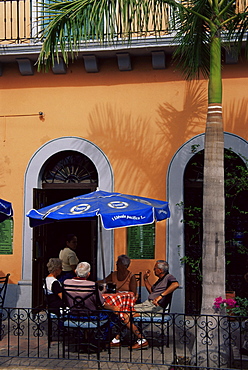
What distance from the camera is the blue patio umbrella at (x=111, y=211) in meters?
7.17

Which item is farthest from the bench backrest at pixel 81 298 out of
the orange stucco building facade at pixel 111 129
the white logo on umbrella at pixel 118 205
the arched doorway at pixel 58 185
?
the arched doorway at pixel 58 185

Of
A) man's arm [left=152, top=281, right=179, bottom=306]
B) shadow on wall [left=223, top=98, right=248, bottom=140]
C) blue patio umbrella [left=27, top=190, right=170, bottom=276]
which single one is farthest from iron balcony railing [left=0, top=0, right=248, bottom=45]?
man's arm [left=152, top=281, right=179, bottom=306]

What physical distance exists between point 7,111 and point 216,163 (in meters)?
5.36

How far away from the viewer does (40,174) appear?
34.8 feet

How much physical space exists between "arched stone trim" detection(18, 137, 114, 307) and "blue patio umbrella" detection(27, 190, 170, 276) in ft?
7.30

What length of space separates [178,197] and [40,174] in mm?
2803

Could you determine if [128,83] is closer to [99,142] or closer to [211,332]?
[99,142]

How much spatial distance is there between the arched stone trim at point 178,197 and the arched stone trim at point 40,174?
1144mm

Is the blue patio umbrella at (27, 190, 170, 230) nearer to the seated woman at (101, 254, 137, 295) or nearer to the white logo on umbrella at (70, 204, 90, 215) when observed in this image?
the white logo on umbrella at (70, 204, 90, 215)

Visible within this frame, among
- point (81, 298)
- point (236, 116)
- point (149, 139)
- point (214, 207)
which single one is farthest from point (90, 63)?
point (81, 298)

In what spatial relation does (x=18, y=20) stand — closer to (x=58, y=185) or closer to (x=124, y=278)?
(x=58, y=185)

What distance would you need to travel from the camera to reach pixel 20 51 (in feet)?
34.0

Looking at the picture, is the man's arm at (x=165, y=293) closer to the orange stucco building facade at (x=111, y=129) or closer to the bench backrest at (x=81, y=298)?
the bench backrest at (x=81, y=298)

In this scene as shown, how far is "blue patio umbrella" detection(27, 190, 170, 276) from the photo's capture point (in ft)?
23.5
